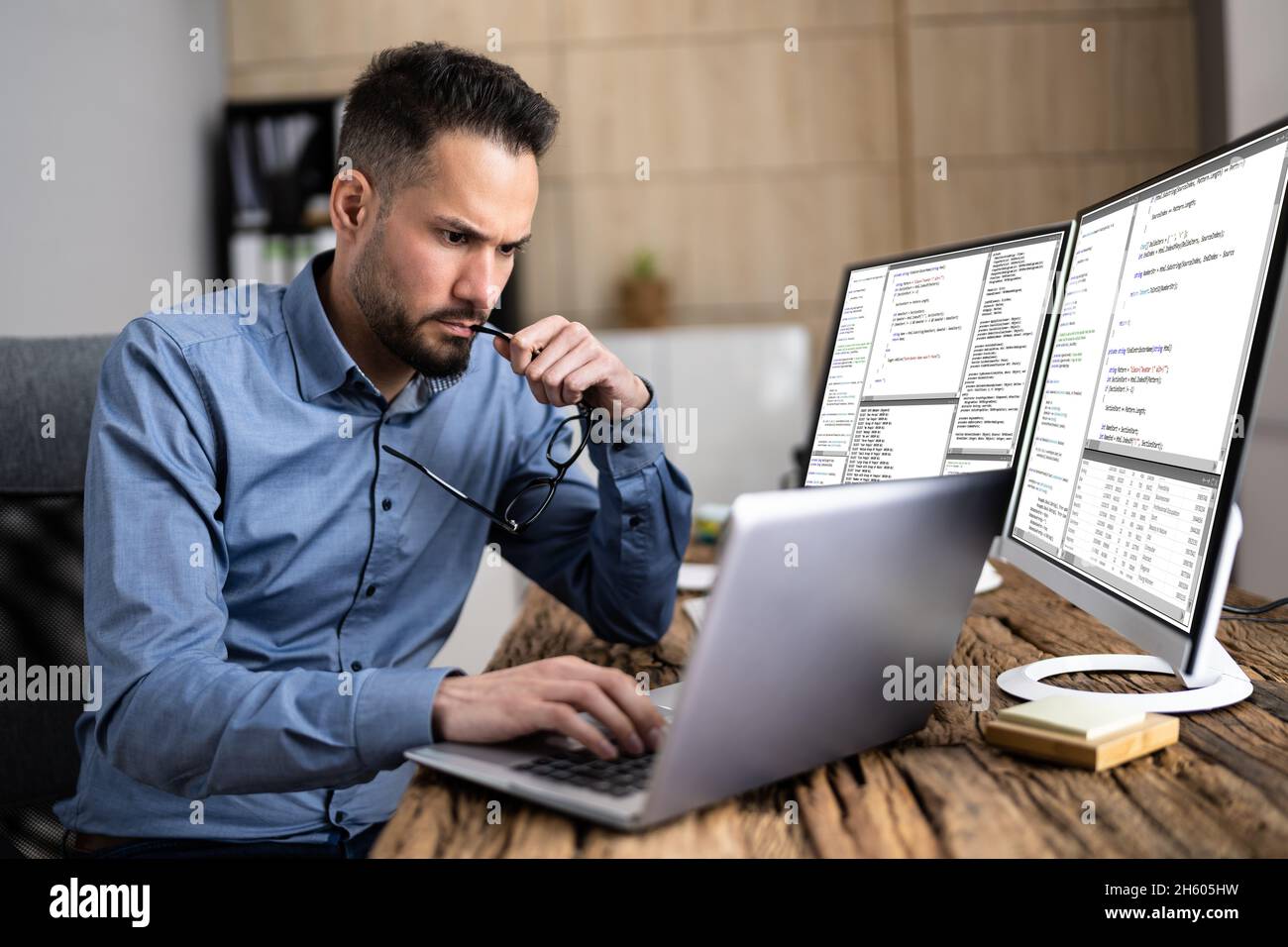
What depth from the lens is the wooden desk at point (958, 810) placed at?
58 centimetres

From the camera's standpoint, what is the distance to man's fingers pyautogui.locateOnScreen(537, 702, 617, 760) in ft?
2.23

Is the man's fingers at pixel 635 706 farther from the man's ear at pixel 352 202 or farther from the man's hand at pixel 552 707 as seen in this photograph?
the man's ear at pixel 352 202

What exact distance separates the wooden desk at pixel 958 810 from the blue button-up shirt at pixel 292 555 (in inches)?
4.9

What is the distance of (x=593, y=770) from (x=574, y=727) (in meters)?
0.03

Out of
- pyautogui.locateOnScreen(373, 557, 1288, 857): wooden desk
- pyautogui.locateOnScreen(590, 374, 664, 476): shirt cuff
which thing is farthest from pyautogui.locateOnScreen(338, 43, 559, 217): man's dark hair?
pyautogui.locateOnScreen(373, 557, 1288, 857): wooden desk

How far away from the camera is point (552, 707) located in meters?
0.69

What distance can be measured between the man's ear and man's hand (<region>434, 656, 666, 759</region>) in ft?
2.18

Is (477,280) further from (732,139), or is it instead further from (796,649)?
(732,139)

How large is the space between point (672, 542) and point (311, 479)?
0.42 meters

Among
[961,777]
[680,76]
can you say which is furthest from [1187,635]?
[680,76]

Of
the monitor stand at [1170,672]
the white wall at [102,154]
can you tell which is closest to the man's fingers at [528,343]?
the monitor stand at [1170,672]

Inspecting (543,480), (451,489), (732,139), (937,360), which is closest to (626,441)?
(543,480)
